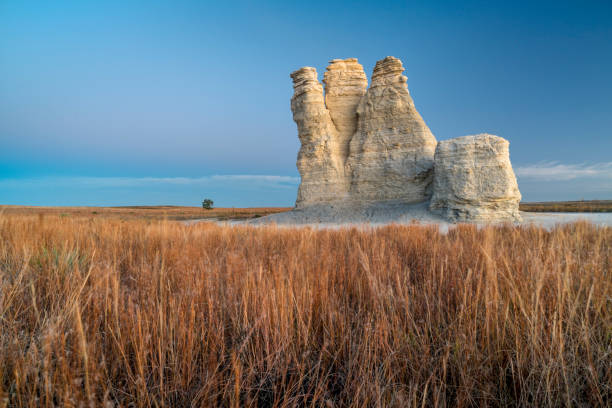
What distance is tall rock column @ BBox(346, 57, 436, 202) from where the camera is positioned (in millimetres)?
17703

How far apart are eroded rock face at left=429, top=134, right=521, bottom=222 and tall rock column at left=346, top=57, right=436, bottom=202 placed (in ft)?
9.06

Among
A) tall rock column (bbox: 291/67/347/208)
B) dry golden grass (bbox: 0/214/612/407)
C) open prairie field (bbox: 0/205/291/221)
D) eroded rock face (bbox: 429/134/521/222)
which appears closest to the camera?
dry golden grass (bbox: 0/214/612/407)

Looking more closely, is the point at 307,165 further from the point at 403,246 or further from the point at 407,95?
the point at 403,246

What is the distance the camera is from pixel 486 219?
1395 centimetres

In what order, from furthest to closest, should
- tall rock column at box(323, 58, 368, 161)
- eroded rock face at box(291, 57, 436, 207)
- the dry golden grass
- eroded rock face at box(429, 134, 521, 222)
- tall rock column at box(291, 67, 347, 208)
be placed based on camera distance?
tall rock column at box(323, 58, 368, 161), tall rock column at box(291, 67, 347, 208), eroded rock face at box(291, 57, 436, 207), eroded rock face at box(429, 134, 521, 222), the dry golden grass

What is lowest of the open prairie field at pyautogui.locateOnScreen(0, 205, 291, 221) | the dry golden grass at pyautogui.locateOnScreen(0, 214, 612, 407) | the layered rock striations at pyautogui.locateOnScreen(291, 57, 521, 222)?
the dry golden grass at pyautogui.locateOnScreen(0, 214, 612, 407)

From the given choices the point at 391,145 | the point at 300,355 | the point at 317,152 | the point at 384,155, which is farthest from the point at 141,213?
the point at 300,355

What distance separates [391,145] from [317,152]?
4.84m

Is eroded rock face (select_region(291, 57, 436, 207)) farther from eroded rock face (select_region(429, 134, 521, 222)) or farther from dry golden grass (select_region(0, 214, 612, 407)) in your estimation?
dry golden grass (select_region(0, 214, 612, 407))

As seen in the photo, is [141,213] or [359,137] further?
[141,213]

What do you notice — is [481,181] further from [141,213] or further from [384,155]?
[141,213]

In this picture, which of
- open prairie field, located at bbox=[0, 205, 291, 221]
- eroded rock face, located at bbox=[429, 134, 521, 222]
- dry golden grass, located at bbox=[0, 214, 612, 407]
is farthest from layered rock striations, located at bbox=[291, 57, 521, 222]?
dry golden grass, located at bbox=[0, 214, 612, 407]

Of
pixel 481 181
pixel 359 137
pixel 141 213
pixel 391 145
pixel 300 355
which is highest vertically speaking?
pixel 359 137

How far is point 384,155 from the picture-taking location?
60.7ft
